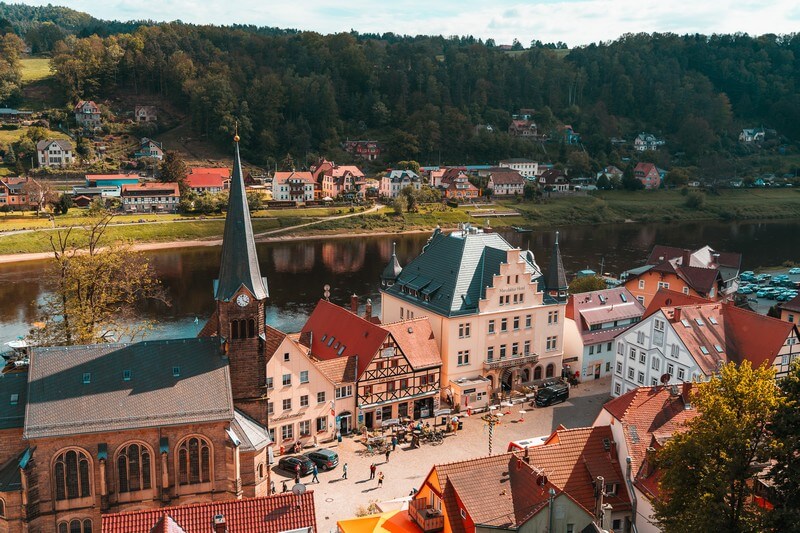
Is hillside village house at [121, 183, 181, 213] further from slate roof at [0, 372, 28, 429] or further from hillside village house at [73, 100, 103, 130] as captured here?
slate roof at [0, 372, 28, 429]

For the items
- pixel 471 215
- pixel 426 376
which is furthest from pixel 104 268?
pixel 471 215

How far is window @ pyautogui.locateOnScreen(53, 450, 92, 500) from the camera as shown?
26.6m

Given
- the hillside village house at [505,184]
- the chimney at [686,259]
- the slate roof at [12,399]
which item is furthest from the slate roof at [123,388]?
the hillside village house at [505,184]

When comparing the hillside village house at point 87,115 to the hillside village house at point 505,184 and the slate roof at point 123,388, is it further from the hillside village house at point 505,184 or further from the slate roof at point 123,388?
the slate roof at point 123,388

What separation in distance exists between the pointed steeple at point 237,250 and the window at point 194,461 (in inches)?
234

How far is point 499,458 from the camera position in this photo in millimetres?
27406

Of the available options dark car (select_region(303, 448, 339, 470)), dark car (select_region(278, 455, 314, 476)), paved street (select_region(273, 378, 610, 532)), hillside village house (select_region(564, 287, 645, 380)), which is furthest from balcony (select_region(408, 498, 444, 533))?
hillside village house (select_region(564, 287, 645, 380))

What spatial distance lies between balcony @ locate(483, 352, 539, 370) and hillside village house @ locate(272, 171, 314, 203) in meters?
97.3

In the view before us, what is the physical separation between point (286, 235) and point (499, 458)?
96.2 meters

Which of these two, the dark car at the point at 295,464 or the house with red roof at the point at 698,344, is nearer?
the dark car at the point at 295,464

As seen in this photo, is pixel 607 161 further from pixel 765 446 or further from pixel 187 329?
pixel 765 446

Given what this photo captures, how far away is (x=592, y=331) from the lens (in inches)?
1970

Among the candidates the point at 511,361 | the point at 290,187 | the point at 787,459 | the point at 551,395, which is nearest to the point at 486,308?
the point at 511,361

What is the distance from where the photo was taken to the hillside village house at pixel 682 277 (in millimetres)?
61875
